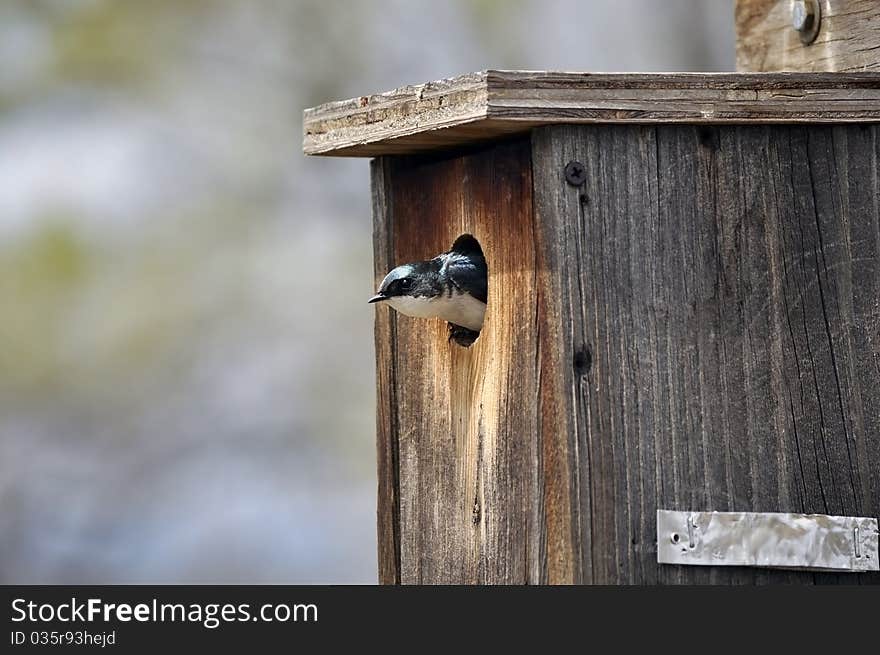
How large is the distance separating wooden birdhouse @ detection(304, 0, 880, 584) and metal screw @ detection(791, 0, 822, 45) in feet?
1.58

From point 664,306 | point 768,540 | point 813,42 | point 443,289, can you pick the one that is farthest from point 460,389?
point 813,42

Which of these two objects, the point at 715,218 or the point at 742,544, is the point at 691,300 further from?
the point at 742,544

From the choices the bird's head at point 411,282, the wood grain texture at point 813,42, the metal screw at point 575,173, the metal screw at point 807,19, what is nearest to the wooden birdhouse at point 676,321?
the metal screw at point 575,173

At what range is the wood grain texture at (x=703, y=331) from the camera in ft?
8.50

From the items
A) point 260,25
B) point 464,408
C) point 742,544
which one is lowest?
point 742,544

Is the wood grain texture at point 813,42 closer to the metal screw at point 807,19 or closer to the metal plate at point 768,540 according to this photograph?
the metal screw at point 807,19

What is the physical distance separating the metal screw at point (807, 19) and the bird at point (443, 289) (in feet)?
2.84

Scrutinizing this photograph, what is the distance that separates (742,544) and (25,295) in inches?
217

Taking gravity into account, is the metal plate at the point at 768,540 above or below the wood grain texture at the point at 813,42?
below

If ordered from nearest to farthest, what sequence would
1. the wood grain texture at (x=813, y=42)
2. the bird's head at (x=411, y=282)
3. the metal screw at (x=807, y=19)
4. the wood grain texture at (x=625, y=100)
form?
the wood grain texture at (x=625, y=100) < the bird's head at (x=411, y=282) < the wood grain texture at (x=813, y=42) < the metal screw at (x=807, y=19)

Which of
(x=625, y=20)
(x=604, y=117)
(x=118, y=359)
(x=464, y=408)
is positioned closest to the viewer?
(x=604, y=117)

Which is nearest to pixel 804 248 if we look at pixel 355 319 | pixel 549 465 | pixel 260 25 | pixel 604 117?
pixel 604 117

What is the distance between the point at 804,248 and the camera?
2.71 m

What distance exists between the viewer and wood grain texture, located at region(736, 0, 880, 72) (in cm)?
299
